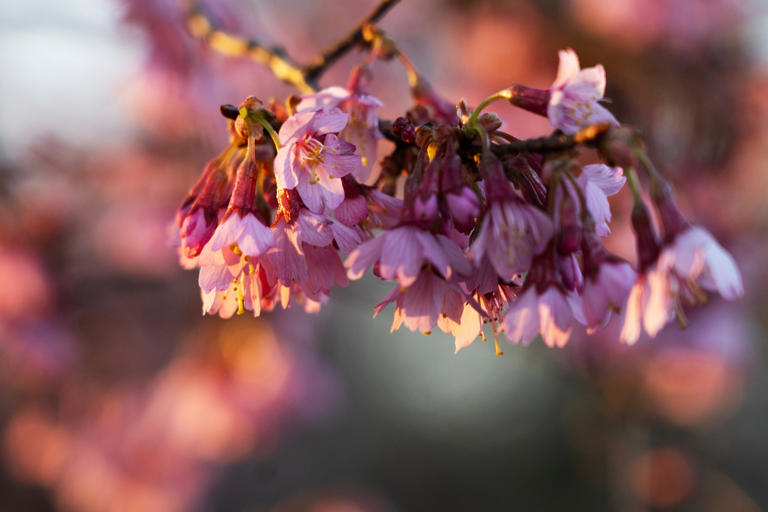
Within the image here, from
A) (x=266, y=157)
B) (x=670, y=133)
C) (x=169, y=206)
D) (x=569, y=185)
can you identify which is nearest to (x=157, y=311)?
(x=169, y=206)

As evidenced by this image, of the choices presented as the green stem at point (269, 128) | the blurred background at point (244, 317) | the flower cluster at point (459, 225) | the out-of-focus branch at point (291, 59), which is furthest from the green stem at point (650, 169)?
the blurred background at point (244, 317)

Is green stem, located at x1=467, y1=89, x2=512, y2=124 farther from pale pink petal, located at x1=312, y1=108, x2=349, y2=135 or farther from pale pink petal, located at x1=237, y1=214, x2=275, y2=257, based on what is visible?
pale pink petal, located at x1=237, y1=214, x2=275, y2=257

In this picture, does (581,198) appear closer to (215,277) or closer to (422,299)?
(422,299)

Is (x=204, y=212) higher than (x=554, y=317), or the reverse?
(x=204, y=212)

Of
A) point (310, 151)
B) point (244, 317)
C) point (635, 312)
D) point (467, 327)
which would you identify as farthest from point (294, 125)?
point (244, 317)

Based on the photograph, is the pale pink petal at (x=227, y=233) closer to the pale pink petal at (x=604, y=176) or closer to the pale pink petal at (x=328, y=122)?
the pale pink petal at (x=328, y=122)

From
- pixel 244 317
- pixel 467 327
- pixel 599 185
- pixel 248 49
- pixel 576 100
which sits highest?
pixel 248 49

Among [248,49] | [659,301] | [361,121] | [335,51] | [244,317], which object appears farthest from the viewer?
[244,317]
